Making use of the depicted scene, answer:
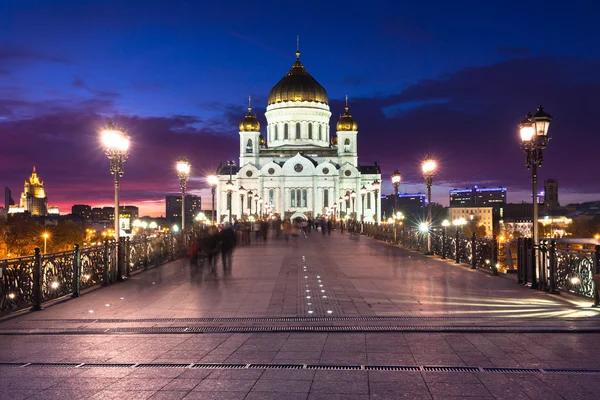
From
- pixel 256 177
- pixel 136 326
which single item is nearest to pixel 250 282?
pixel 136 326

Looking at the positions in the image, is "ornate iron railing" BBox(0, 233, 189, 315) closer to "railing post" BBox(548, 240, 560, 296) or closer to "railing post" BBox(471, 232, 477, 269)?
"railing post" BBox(548, 240, 560, 296)

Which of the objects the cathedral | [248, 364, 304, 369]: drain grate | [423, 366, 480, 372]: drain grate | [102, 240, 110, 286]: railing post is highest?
the cathedral

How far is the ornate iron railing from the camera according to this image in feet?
40.3

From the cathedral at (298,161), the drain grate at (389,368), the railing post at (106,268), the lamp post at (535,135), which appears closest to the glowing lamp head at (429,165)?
the lamp post at (535,135)

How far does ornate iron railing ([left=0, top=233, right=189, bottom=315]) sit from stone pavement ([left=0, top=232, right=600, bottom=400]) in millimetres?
504

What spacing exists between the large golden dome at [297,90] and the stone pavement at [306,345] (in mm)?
108903

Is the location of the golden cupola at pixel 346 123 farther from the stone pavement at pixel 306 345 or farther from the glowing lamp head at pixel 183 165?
the stone pavement at pixel 306 345

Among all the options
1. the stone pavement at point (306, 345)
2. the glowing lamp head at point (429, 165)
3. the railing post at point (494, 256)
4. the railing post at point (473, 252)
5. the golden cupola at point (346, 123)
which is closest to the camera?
the stone pavement at point (306, 345)

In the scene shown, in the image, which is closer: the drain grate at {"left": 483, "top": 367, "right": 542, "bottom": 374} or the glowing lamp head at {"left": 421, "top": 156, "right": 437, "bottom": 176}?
the drain grate at {"left": 483, "top": 367, "right": 542, "bottom": 374}

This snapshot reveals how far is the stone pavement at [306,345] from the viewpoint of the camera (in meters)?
6.99

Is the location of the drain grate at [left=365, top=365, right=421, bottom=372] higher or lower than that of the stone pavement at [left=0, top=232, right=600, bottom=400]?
lower

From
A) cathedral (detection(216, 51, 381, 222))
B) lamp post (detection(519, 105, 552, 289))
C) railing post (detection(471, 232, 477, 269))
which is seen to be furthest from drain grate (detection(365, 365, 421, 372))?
cathedral (detection(216, 51, 381, 222))

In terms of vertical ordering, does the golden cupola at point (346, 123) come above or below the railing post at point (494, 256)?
above

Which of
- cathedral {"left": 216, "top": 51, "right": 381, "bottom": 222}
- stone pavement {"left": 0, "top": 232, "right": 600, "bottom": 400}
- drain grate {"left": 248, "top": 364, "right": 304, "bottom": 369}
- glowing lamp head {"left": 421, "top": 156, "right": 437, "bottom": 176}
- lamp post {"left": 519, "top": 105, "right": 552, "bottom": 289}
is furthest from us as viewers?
cathedral {"left": 216, "top": 51, "right": 381, "bottom": 222}
